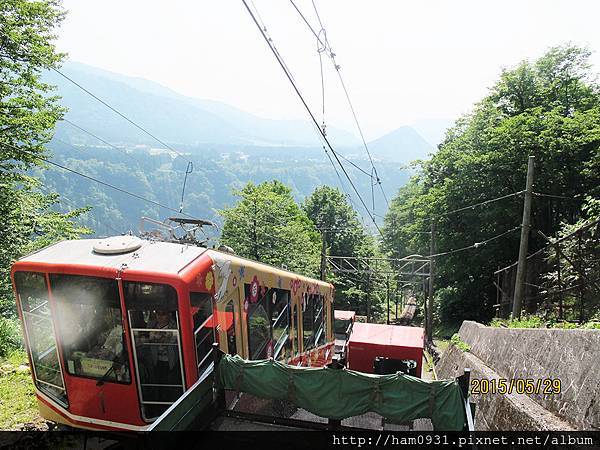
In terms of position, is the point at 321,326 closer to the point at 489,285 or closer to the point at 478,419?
the point at 478,419

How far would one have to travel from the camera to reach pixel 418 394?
18.4ft

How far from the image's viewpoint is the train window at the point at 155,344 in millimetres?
5492

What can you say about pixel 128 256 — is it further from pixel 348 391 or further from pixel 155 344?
pixel 348 391

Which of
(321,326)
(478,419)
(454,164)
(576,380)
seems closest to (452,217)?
(454,164)

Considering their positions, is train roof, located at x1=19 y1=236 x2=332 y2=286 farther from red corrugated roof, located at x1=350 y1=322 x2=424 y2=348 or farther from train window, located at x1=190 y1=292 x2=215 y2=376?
red corrugated roof, located at x1=350 y1=322 x2=424 y2=348

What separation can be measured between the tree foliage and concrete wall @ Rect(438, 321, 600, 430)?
13.9 m

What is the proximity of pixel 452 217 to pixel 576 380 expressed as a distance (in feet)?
70.6

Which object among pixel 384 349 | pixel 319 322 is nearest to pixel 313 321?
pixel 319 322

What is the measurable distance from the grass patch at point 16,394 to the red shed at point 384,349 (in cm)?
850

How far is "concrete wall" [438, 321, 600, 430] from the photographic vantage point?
18.7 ft

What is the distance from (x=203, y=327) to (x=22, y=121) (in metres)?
11.8

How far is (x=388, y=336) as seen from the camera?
13.8 metres
